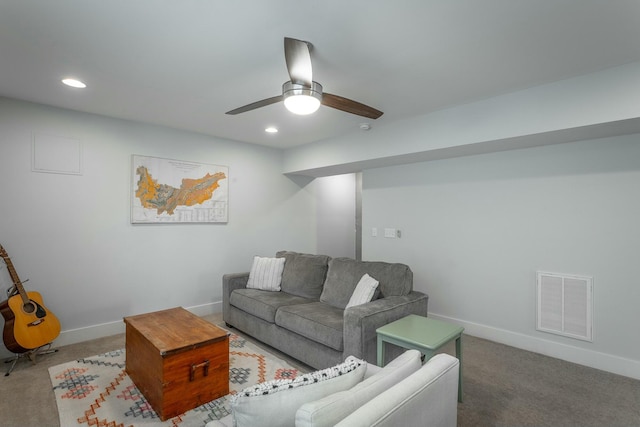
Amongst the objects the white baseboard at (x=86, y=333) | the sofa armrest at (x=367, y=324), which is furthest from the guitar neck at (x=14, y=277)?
the sofa armrest at (x=367, y=324)

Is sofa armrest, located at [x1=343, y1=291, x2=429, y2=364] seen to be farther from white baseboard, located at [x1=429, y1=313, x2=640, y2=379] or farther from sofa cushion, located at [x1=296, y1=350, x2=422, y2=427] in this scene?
white baseboard, located at [x1=429, y1=313, x2=640, y2=379]

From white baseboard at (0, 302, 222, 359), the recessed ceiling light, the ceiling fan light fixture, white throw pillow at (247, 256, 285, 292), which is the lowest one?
white baseboard at (0, 302, 222, 359)

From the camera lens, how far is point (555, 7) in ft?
5.47

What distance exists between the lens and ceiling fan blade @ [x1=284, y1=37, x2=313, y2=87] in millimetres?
1783

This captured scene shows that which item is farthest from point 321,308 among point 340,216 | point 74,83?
point 340,216

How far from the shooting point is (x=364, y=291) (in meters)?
2.79

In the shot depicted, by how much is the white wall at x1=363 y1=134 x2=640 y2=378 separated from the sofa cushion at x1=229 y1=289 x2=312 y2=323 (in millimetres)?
1696

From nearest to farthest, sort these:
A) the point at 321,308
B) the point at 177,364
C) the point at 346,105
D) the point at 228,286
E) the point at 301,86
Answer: the point at 301,86, the point at 177,364, the point at 346,105, the point at 321,308, the point at 228,286

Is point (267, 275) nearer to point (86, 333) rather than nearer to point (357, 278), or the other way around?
point (357, 278)

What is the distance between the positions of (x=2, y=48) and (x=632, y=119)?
432 cm

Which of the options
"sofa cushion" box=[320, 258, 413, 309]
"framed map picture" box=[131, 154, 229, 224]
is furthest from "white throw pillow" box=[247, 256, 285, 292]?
"framed map picture" box=[131, 154, 229, 224]

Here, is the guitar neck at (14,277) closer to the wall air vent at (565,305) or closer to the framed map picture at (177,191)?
the framed map picture at (177,191)

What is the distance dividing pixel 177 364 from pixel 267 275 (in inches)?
67.1

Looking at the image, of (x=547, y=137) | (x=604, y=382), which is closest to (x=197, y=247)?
(x=547, y=137)
